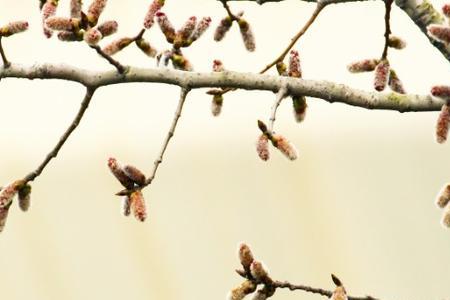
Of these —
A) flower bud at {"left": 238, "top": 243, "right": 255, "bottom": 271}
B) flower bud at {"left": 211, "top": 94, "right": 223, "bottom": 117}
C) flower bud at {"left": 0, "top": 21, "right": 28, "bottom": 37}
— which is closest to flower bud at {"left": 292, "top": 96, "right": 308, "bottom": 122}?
flower bud at {"left": 211, "top": 94, "right": 223, "bottom": 117}

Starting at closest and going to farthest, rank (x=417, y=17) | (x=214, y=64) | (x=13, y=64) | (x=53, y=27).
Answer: (x=53, y=27) → (x=13, y=64) → (x=214, y=64) → (x=417, y=17)

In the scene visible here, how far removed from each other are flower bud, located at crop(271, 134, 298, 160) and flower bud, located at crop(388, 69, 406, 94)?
0.34 m

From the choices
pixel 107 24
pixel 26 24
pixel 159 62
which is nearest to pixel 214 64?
pixel 159 62

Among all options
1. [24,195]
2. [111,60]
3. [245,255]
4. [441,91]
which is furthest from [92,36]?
[441,91]

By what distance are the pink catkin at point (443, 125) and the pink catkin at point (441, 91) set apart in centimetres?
2

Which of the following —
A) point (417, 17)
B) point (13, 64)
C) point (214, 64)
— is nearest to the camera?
point (13, 64)

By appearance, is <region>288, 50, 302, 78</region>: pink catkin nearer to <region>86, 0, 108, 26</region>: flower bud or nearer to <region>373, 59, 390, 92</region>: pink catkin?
<region>373, 59, 390, 92</region>: pink catkin

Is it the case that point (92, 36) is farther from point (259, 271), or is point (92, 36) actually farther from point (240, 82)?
point (259, 271)

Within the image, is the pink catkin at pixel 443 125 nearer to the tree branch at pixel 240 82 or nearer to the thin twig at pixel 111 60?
the tree branch at pixel 240 82

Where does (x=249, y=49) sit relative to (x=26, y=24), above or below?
below

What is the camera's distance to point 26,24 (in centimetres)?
137

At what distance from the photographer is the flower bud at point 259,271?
1.40 metres

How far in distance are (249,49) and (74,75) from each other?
0.38 meters

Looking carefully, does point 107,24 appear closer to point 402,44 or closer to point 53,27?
point 53,27
